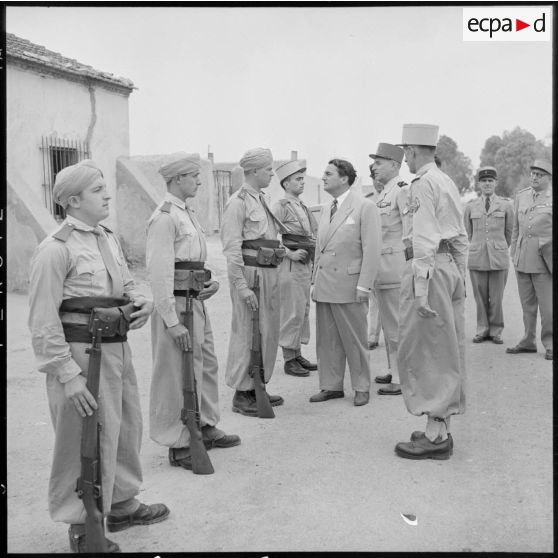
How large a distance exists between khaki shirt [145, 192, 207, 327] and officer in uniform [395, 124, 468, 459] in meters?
1.46

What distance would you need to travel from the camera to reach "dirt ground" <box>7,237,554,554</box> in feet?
12.0

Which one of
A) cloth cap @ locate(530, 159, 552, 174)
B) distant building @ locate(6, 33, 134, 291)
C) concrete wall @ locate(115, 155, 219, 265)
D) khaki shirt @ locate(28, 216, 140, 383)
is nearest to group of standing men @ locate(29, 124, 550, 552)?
khaki shirt @ locate(28, 216, 140, 383)

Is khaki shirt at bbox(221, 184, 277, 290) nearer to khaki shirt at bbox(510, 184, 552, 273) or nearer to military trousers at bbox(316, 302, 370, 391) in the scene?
military trousers at bbox(316, 302, 370, 391)

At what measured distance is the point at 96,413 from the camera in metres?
3.35

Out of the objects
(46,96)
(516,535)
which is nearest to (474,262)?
(516,535)

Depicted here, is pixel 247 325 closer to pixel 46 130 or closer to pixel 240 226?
pixel 240 226

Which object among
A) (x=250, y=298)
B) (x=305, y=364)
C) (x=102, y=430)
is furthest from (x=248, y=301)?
(x=102, y=430)

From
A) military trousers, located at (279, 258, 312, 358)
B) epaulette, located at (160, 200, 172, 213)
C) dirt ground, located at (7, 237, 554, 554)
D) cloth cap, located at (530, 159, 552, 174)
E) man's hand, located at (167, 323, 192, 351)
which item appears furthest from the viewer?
cloth cap, located at (530, 159, 552, 174)

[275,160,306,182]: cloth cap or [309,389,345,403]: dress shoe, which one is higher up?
[275,160,306,182]: cloth cap

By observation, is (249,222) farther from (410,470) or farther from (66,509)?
(66,509)

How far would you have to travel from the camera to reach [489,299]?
347 inches

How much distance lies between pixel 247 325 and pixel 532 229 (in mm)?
3939

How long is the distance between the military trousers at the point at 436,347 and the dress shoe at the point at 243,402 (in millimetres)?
1498

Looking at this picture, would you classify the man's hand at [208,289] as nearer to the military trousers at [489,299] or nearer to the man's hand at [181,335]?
the man's hand at [181,335]
